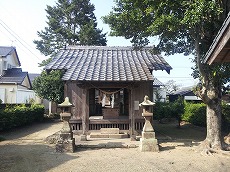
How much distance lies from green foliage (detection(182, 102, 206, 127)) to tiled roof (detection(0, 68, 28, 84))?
19.0 metres

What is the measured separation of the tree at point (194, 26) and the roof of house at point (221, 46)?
2.85m

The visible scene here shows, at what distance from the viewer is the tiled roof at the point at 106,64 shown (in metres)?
11.8

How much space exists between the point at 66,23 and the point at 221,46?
29.1 metres

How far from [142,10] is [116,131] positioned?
648 centimetres

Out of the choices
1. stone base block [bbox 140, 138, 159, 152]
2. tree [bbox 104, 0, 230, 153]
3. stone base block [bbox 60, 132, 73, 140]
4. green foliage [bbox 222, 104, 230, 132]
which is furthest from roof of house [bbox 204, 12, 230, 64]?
Answer: green foliage [bbox 222, 104, 230, 132]

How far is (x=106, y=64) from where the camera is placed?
13508 mm

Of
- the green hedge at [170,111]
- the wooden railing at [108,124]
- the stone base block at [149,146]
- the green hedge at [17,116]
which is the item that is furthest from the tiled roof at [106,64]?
the green hedge at [170,111]

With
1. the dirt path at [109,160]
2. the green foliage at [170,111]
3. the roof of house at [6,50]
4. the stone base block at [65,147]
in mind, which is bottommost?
the dirt path at [109,160]

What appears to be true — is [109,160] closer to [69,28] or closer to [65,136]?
[65,136]

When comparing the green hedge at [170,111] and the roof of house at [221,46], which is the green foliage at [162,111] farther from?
the roof of house at [221,46]

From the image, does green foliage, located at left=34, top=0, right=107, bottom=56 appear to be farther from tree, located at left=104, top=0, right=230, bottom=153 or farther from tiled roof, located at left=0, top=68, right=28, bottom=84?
tree, located at left=104, top=0, right=230, bottom=153

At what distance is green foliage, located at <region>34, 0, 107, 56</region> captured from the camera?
3006 cm

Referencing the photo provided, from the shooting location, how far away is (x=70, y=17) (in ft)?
103

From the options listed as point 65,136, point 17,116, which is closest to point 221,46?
point 65,136
